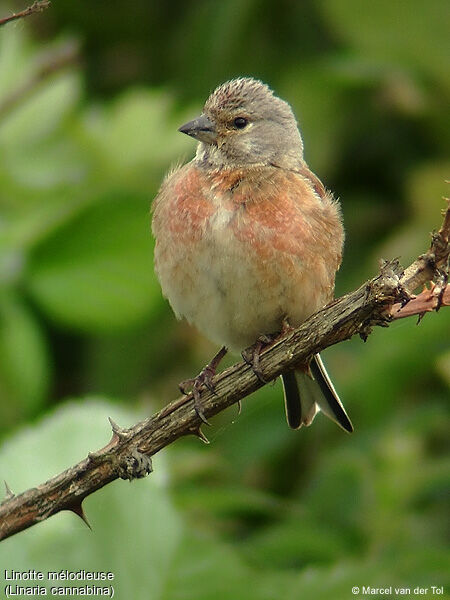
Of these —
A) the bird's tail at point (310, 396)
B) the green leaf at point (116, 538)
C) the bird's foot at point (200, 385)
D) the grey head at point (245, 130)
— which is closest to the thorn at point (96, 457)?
the bird's foot at point (200, 385)

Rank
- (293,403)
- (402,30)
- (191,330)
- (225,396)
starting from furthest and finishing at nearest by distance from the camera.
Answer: (191,330) → (402,30) → (293,403) → (225,396)

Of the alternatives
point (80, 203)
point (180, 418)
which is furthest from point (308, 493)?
point (180, 418)

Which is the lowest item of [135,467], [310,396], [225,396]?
[135,467]

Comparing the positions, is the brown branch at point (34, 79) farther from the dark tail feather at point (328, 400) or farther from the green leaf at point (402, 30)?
the green leaf at point (402, 30)

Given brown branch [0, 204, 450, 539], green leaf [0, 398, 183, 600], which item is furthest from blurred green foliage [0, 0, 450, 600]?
brown branch [0, 204, 450, 539]

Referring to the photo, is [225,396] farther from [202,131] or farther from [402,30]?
[402,30]

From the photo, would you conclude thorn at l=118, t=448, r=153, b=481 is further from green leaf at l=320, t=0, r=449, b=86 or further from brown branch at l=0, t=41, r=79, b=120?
green leaf at l=320, t=0, r=449, b=86

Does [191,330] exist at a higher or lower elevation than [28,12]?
higher

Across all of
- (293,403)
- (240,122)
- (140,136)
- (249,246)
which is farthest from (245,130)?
(140,136)
